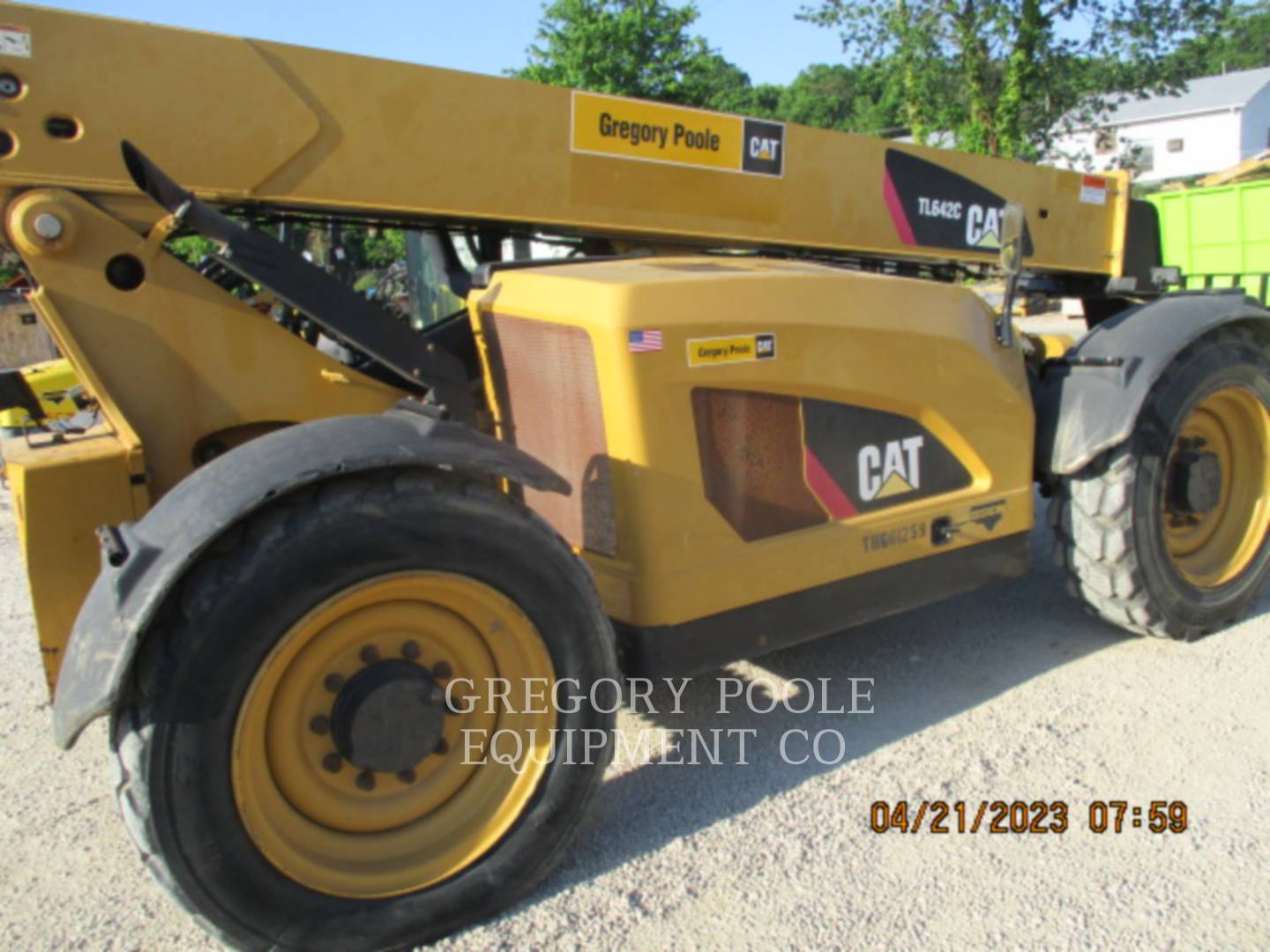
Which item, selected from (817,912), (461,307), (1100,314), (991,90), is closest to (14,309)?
(461,307)

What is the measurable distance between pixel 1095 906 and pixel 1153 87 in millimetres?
25722

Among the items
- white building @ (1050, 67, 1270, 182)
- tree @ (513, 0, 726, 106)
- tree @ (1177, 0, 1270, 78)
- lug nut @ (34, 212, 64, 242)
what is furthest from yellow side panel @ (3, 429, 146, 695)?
tree @ (1177, 0, 1270, 78)

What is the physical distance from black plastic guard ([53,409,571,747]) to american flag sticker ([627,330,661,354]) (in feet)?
1.83

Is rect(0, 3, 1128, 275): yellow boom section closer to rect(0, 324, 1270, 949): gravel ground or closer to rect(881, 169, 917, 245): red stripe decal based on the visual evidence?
rect(881, 169, 917, 245): red stripe decal

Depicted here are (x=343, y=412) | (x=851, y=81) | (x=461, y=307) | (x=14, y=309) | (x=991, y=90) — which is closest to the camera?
(x=343, y=412)

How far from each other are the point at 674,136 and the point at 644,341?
1.10 meters

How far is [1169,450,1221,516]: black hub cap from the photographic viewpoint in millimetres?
4105

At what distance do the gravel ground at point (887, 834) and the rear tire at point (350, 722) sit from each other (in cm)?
24

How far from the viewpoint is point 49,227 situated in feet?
8.46

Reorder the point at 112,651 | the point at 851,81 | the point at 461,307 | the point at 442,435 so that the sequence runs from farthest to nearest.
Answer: the point at 851,81 → the point at 461,307 → the point at 442,435 → the point at 112,651

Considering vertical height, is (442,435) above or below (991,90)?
below

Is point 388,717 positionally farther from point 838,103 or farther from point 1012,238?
point 838,103

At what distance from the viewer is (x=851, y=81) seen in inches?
2859

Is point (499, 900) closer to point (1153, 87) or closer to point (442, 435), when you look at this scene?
point (442, 435)
